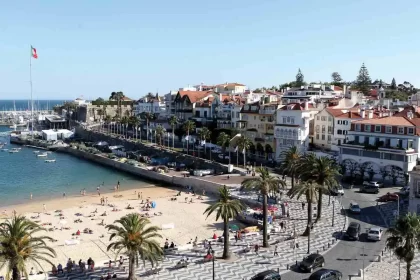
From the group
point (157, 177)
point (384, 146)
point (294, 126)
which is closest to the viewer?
point (384, 146)

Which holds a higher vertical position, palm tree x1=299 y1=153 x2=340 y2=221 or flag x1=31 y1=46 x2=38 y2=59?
flag x1=31 y1=46 x2=38 y2=59

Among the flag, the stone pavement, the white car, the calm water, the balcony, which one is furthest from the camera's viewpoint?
the flag

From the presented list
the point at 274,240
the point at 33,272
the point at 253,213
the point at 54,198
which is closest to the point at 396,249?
the point at 274,240

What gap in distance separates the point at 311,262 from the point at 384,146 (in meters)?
33.7

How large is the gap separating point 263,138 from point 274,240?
4518 centimetres

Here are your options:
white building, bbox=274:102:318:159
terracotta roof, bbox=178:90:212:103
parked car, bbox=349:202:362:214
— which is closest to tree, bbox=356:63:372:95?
terracotta roof, bbox=178:90:212:103

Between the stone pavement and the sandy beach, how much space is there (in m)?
7.25

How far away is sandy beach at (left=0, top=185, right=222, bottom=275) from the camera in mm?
43062

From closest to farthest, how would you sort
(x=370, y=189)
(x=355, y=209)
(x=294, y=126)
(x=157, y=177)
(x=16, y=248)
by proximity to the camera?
(x=16, y=248), (x=355, y=209), (x=370, y=189), (x=294, y=126), (x=157, y=177)

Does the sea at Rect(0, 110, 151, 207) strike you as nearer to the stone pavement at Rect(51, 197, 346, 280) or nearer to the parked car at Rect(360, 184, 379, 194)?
the parked car at Rect(360, 184, 379, 194)

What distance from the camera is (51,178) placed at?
82.0 metres

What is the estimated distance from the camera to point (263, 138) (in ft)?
272

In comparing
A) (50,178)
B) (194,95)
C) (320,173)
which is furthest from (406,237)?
(194,95)

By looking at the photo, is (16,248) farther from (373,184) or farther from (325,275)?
(373,184)
